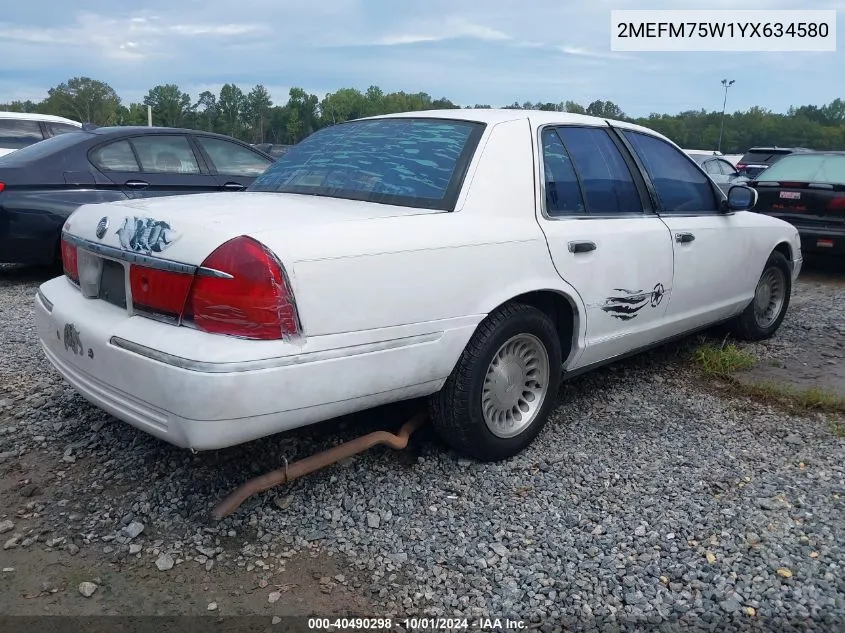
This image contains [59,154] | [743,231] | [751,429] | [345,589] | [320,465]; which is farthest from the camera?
[59,154]

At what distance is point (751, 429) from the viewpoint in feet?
12.3

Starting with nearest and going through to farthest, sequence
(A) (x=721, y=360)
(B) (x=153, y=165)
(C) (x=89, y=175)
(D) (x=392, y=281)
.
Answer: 1. (D) (x=392, y=281)
2. (A) (x=721, y=360)
3. (C) (x=89, y=175)
4. (B) (x=153, y=165)

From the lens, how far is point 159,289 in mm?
2539

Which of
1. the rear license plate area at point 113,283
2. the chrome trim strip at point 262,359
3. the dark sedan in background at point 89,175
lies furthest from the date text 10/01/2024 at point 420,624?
the dark sedan in background at point 89,175

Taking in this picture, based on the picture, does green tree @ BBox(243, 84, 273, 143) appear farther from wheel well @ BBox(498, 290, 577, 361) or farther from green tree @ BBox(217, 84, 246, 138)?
wheel well @ BBox(498, 290, 577, 361)

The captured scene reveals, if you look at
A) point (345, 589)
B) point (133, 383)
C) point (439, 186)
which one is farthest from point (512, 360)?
point (133, 383)

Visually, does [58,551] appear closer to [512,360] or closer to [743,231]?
[512,360]

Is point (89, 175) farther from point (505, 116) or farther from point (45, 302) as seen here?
point (505, 116)

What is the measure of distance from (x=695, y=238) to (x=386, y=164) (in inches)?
76.2

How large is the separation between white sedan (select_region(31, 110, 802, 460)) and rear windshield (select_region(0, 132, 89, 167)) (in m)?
3.39

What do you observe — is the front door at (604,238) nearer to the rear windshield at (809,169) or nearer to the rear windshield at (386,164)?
the rear windshield at (386,164)

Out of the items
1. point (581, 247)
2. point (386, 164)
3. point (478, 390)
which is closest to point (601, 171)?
point (581, 247)

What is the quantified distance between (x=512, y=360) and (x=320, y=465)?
0.97m

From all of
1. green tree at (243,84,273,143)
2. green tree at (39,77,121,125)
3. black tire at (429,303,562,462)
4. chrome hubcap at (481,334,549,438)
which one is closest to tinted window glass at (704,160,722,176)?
chrome hubcap at (481,334,549,438)
